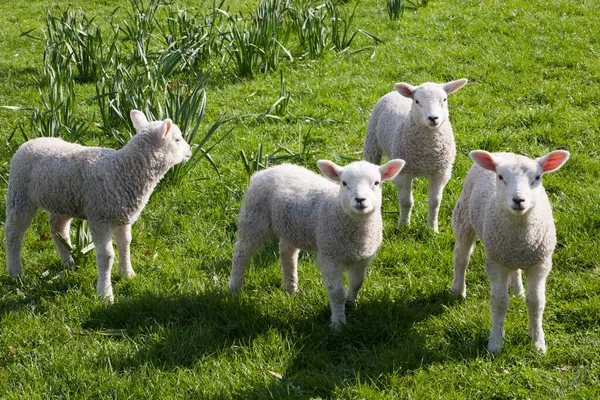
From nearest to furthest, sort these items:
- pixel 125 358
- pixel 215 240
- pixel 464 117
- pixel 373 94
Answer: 1. pixel 125 358
2. pixel 215 240
3. pixel 464 117
4. pixel 373 94

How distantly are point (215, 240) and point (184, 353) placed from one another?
138cm

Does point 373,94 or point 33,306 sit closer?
point 33,306

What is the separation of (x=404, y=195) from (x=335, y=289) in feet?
4.60

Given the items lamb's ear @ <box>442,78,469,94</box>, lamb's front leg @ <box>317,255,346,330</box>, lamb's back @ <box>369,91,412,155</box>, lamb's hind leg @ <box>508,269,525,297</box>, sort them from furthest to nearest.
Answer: lamb's back @ <box>369,91,412,155</box>
lamb's ear @ <box>442,78,469,94</box>
lamb's hind leg @ <box>508,269,525,297</box>
lamb's front leg @ <box>317,255,346,330</box>

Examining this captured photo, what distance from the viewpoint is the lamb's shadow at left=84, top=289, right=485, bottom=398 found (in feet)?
12.0

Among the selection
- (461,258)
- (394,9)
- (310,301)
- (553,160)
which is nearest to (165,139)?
(310,301)

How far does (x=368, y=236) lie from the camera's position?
3.91 metres

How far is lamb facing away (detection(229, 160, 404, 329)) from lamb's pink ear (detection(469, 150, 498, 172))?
1.41 ft

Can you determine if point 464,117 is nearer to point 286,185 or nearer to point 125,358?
point 286,185

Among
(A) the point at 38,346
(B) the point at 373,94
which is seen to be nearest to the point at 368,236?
(A) the point at 38,346

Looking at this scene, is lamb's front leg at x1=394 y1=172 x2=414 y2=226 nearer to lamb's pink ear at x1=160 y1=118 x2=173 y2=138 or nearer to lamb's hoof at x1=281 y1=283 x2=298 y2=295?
lamb's hoof at x1=281 y1=283 x2=298 y2=295

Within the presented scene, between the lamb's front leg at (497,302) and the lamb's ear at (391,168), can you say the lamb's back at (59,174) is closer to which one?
the lamb's ear at (391,168)

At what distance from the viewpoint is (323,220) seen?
13.1 ft

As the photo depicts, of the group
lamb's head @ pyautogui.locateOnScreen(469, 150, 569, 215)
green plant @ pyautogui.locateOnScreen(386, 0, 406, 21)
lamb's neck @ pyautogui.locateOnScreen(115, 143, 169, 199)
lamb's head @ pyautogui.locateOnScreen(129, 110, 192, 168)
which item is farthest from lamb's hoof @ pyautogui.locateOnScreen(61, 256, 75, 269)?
green plant @ pyautogui.locateOnScreen(386, 0, 406, 21)
